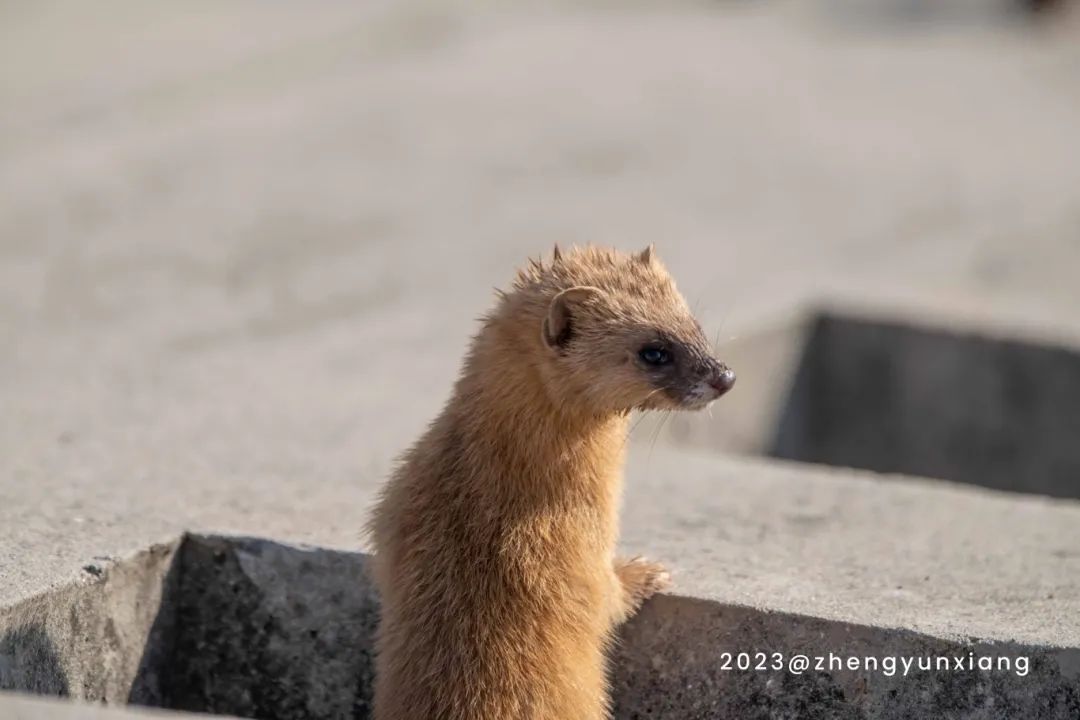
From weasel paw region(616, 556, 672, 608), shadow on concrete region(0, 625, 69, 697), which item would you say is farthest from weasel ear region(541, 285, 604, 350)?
shadow on concrete region(0, 625, 69, 697)

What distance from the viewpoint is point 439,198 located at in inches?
344

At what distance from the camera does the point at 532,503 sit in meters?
3.79

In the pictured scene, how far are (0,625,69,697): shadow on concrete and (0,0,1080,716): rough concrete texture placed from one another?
2.9 inches

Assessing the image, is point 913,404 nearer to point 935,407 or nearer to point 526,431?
point 935,407

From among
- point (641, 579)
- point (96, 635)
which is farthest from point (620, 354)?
point (96, 635)

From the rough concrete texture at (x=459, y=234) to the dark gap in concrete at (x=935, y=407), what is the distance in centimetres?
17

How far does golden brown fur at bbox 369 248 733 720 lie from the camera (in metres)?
3.65

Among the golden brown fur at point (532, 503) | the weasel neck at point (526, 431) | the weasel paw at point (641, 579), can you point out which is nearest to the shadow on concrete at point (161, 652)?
the golden brown fur at point (532, 503)

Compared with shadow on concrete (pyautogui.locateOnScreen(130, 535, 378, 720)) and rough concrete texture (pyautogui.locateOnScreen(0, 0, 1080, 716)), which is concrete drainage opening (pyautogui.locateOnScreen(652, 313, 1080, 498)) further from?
shadow on concrete (pyautogui.locateOnScreen(130, 535, 378, 720))

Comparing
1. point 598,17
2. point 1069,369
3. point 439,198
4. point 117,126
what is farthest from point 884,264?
point 598,17

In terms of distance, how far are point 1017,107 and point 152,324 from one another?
715 cm

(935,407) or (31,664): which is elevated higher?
(935,407)

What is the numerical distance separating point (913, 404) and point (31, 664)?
15.0ft

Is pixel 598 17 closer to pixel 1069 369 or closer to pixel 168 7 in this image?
pixel 168 7
